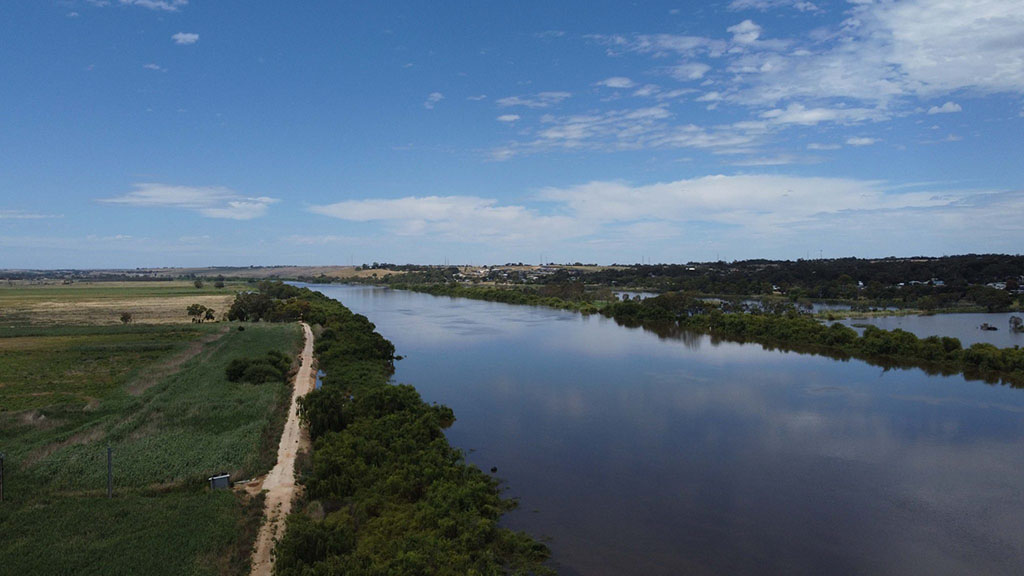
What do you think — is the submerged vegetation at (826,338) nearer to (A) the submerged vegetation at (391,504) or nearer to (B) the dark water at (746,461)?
(B) the dark water at (746,461)

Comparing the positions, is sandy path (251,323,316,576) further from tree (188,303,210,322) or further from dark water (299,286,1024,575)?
tree (188,303,210,322)

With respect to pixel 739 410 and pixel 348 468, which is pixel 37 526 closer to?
pixel 348 468

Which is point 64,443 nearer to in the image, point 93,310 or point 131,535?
point 131,535

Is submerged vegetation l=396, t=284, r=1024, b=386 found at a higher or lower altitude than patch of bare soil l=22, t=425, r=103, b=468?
higher

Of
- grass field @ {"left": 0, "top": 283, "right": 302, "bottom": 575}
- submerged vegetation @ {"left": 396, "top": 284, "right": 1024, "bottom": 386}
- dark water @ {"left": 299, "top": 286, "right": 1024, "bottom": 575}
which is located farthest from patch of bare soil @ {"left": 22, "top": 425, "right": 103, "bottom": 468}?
submerged vegetation @ {"left": 396, "top": 284, "right": 1024, "bottom": 386}

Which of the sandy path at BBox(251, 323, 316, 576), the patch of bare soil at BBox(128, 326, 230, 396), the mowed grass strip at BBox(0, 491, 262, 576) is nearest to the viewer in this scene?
the mowed grass strip at BBox(0, 491, 262, 576)

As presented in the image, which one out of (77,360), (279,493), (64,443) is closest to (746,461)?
(279,493)
